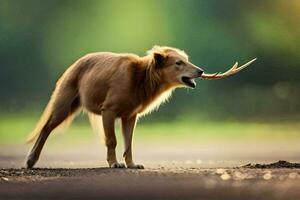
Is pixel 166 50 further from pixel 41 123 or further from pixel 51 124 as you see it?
pixel 41 123

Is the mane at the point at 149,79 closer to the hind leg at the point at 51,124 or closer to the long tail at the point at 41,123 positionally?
the hind leg at the point at 51,124

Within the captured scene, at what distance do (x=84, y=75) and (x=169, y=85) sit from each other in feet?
4.44

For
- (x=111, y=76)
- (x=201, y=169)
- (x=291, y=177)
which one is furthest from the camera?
(x=111, y=76)

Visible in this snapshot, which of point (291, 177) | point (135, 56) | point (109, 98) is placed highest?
point (135, 56)

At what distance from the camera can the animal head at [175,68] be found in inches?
405

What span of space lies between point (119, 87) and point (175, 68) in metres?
0.89

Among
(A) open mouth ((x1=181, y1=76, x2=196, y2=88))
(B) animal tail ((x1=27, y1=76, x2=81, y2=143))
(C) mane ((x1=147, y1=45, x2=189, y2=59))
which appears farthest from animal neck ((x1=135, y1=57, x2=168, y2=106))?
(B) animal tail ((x1=27, y1=76, x2=81, y2=143))

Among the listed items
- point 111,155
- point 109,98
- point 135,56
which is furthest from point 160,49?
point 111,155

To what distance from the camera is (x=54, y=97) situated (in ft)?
37.1

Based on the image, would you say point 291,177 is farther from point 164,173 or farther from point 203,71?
point 203,71

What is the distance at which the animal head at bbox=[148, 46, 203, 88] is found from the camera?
33.7 feet

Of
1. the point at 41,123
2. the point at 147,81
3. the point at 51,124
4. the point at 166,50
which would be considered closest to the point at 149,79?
the point at 147,81

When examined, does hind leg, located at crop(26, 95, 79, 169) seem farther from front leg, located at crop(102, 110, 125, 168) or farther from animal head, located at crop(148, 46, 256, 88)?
animal head, located at crop(148, 46, 256, 88)

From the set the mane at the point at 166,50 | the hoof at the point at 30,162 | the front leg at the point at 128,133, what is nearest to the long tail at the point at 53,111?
the hoof at the point at 30,162
